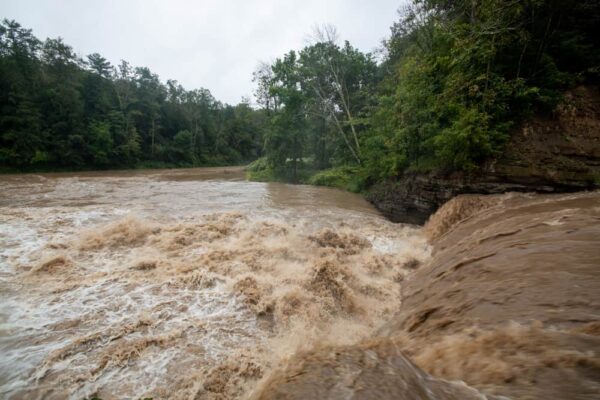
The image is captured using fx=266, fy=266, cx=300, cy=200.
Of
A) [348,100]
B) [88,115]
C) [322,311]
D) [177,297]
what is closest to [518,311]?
[322,311]

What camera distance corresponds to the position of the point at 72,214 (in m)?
9.08

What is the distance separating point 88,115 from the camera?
34.4 metres

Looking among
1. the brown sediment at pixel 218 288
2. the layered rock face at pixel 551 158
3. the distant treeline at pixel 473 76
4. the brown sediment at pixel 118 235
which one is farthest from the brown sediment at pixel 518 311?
the brown sediment at pixel 118 235

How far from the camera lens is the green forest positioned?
773 centimetres

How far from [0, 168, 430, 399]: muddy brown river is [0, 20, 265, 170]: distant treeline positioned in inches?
981

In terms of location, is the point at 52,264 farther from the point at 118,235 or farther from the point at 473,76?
the point at 473,76

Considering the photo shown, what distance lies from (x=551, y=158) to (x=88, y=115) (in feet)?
147

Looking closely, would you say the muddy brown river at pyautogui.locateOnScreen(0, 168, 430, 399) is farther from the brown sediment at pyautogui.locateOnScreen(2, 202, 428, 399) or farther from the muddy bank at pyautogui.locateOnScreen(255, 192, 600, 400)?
the muddy bank at pyautogui.locateOnScreen(255, 192, 600, 400)

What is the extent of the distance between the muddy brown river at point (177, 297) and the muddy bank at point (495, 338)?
1.04 m

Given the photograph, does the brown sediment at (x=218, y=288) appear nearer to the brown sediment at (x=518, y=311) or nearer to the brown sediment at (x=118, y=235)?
the brown sediment at (x=118, y=235)

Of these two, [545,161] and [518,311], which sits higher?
[545,161]

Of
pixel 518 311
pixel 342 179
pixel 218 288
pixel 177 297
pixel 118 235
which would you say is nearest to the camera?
pixel 518 311

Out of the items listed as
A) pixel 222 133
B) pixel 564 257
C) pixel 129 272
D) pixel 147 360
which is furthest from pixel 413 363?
pixel 222 133

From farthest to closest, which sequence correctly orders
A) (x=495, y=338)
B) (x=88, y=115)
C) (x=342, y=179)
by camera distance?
(x=88, y=115) → (x=342, y=179) → (x=495, y=338)
